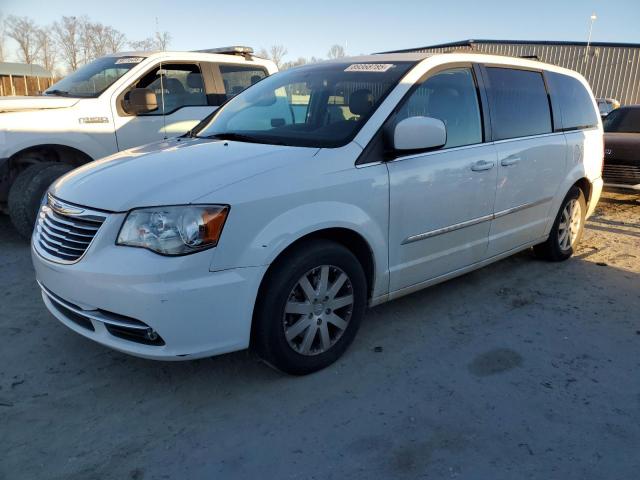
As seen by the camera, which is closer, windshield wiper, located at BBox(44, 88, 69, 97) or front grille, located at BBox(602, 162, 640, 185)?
windshield wiper, located at BBox(44, 88, 69, 97)

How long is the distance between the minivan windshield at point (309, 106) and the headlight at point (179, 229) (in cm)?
84

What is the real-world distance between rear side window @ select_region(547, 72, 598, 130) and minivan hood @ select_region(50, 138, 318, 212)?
2.85 metres

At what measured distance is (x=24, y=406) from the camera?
2574mm

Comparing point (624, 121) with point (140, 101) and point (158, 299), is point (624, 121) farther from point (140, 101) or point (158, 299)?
point (158, 299)

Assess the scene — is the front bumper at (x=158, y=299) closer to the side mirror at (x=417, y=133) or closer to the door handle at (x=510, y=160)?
the side mirror at (x=417, y=133)

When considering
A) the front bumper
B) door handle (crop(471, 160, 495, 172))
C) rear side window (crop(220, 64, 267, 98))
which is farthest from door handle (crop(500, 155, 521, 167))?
rear side window (crop(220, 64, 267, 98))

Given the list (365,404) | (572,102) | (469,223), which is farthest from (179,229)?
(572,102)

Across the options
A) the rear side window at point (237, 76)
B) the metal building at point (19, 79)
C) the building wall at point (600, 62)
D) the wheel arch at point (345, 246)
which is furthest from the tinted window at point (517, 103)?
the metal building at point (19, 79)

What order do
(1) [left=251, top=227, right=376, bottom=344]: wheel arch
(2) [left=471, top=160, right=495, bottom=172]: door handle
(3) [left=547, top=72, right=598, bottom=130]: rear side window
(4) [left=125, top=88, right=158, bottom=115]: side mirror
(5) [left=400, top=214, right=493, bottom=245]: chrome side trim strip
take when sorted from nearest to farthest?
(1) [left=251, top=227, right=376, bottom=344]: wheel arch < (5) [left=400, top=214, right=493, bottom=245]: chrome side trim strip < (2) [left=471, top=160, right=495, bottom=172]: door handle < (3) [left=547, top=72, right=598, bottom=130]: rear side window < (4) [left=125, top=88, right=158, bottom=115]: side mirror

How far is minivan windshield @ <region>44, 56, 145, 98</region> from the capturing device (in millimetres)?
5664

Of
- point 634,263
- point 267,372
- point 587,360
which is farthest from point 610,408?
point 634,263

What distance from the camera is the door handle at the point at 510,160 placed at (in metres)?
3.73

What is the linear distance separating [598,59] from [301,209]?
31.6m

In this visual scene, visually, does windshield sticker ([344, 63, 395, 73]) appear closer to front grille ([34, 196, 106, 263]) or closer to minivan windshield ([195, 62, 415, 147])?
minivan windshield ([195, 62, 415, 147])
